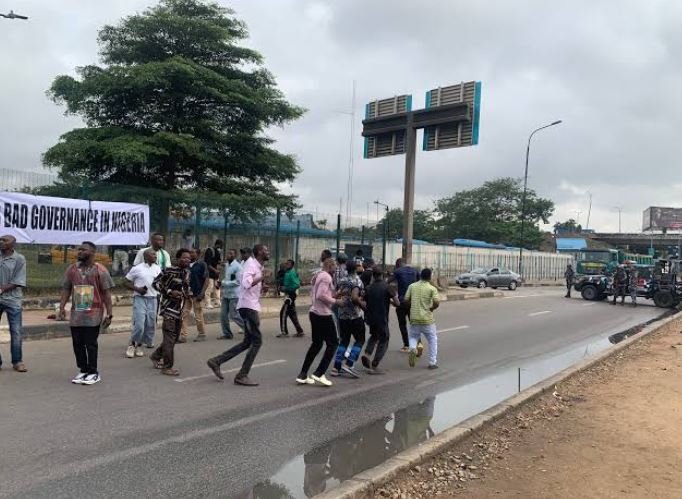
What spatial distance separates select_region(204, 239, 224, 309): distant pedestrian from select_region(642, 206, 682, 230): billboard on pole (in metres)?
107

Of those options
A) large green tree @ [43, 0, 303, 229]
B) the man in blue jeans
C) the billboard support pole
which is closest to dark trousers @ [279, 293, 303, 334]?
the man in blue jeans

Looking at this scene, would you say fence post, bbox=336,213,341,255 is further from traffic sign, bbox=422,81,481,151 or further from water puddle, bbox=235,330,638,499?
water puddle, bbox=235,330,638,499

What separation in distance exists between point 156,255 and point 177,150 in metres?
12.7

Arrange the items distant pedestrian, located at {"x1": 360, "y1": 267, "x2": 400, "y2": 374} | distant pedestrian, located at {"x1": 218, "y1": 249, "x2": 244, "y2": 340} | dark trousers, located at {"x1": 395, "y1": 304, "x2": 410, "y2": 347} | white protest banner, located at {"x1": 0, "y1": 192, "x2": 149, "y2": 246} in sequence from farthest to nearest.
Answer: white protest banner, located at {"x1": 0, "y1": 192, "x2": 149, "y2": 246} → distant pedestrian, located at {"x1": 218, "y1": 249, "x2": 244, "y2": 340} → dark trousers, located at {"x1": 395, "y1": 304, "x2": 410, "y2": 347} → distant pedestrian, located at {"x1": 360, "y1": 267, "x2": 400, "y2": 374}

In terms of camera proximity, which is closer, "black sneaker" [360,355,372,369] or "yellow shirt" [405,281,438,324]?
"black sneaker" [360,355,372,369]

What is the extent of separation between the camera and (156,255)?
9031 mm

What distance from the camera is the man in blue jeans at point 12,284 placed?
743 cm

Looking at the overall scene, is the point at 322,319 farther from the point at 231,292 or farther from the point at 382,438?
the point at 231,292

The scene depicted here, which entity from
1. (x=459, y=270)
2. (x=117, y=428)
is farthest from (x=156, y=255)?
(x=459, y=270)

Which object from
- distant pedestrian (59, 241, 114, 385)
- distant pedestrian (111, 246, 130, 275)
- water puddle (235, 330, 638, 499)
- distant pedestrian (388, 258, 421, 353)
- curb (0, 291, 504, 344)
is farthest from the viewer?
distant pedestrian (111, 246, 130, 275)

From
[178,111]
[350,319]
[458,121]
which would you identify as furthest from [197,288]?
[458,121]

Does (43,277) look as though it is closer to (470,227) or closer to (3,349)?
(3,349)

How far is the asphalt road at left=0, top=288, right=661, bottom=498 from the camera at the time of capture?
14.3 ft

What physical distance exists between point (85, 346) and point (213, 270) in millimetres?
6590
